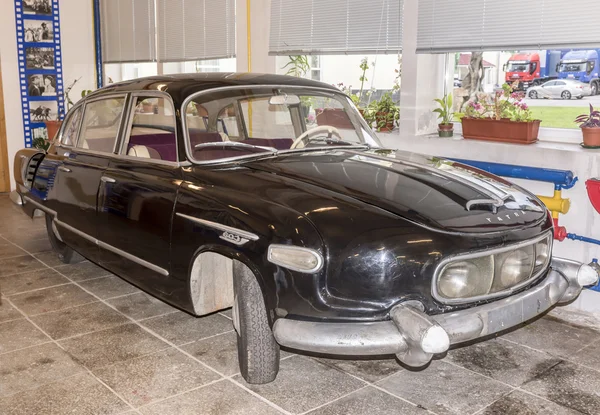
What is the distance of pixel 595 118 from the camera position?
476 cm

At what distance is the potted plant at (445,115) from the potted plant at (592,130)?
1166 millimetres

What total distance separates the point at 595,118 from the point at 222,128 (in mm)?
2752

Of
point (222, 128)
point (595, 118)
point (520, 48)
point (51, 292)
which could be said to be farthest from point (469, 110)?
point (51, 292)

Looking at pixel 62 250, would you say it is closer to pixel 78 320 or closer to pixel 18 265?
pixel 18 265

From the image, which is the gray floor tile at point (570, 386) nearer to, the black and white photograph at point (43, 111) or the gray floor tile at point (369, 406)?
the gray floor tile at point (369, 406)

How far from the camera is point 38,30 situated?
30.8 feet

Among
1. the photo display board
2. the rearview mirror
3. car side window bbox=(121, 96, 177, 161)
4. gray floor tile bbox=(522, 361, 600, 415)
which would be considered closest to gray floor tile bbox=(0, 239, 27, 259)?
car side window bbox=(121, 96, 177, 161)

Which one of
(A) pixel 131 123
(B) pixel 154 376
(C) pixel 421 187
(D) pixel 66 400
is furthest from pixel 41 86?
(C) pixel 421 187

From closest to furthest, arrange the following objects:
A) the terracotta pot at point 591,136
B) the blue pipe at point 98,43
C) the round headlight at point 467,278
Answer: the round headlight at point 467,278 < the terracotta pot at point 591,136 < the blue pipe at point 98,43

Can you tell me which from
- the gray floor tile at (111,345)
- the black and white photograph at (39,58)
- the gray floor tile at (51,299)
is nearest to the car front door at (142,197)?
the gray floor tile at (111,345)

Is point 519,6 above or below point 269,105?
above

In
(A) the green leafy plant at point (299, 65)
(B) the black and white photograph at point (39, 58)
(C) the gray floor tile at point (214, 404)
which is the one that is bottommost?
(C) the gray floor tile at point (214, 404)

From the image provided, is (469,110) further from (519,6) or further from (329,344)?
(329,344)

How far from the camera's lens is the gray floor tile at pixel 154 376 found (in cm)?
330
